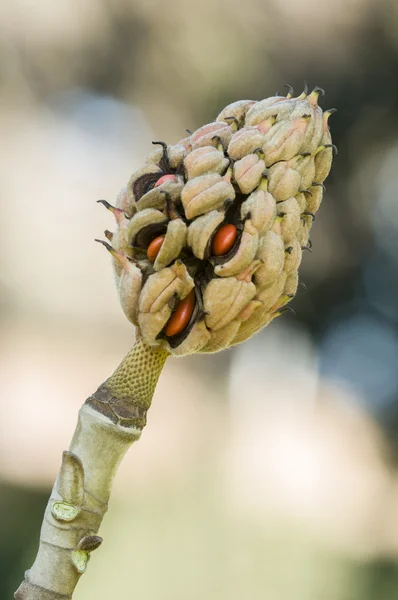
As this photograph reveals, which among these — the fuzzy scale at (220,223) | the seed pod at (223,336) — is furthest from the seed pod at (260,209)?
the seed pod at (223,336)

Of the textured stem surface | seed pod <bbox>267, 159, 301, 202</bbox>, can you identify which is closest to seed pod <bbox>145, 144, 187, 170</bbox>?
seed pod <bbox>267, 159, 301, 202</bbox>

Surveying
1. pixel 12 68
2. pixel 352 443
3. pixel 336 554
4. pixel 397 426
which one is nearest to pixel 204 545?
pixel 336 554

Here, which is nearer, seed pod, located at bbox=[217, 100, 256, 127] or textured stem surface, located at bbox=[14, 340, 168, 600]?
textured stem surface, located at bbox=[14, 340, 168, 600]

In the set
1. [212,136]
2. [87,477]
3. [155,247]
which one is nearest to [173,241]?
[155,247]

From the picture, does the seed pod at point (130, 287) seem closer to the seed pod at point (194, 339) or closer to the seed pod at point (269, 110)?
the seed pod at point (194, 339)

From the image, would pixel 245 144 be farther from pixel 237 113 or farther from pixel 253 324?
pixel 253 324

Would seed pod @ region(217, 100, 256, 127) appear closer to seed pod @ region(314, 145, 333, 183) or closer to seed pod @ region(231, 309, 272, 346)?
seed pod @ region(314, 145, 333, 183)

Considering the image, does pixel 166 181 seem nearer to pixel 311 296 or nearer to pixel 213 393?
pixel 213 393

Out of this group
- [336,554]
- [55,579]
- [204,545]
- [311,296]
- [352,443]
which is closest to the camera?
[55,579]
